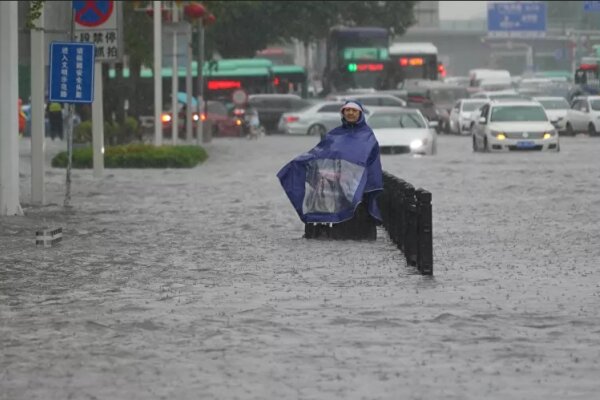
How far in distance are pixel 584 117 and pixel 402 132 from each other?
21652 millimetres

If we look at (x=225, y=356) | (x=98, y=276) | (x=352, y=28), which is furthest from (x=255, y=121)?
(x=225, y=356)

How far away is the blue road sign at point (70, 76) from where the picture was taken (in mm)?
25266

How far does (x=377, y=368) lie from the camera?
10195mm

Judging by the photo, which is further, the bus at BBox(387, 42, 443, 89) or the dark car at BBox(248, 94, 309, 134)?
the bus at BBox(387, 42, 443, 89)

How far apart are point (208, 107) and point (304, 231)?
54634 mm

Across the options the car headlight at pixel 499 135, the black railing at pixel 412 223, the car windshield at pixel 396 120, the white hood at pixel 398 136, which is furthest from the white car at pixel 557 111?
the black railing at pixel 412 223

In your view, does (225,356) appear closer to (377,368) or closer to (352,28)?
(377,368)

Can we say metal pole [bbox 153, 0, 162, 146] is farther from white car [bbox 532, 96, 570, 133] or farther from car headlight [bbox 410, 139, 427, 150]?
white car [bbox 532, 96, 570, 133]

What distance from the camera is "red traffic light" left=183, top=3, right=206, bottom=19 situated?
1825 inches

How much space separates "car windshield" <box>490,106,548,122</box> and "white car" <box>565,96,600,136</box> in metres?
16.6

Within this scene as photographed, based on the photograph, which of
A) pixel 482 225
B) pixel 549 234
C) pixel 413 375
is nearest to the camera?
pixel 413 375

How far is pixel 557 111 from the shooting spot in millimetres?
69938

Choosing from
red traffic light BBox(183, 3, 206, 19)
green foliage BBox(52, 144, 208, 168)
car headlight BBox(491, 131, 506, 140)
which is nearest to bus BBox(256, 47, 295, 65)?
car headlight BBox(491, 131, 506, 140)

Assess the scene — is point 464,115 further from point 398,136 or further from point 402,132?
point 398,136
